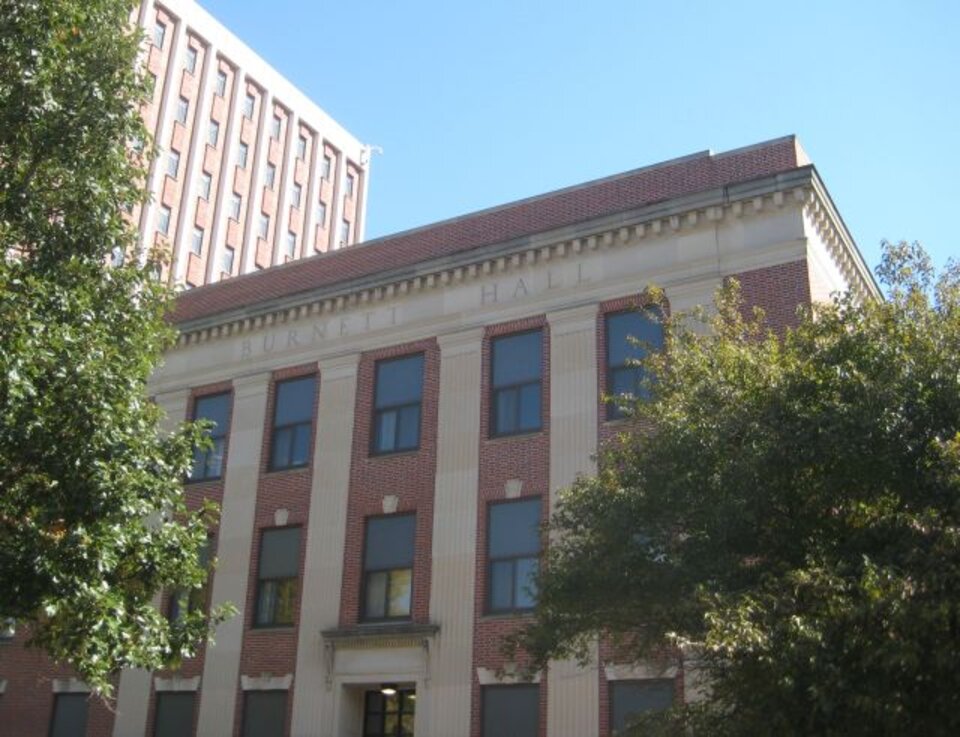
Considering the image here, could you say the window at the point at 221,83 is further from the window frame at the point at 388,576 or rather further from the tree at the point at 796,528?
the tree at the point at 796,528

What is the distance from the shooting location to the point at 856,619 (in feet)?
32.8

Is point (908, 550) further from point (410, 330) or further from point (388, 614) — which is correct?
point (410, 330)

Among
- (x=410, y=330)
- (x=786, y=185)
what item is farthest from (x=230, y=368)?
(x=786, y=185)

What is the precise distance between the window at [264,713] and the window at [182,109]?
37.5 m

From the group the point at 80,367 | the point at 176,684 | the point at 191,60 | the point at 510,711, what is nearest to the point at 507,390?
the point at 510,711

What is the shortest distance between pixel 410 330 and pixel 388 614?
20.2ft

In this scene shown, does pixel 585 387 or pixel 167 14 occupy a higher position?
pixel 167 14

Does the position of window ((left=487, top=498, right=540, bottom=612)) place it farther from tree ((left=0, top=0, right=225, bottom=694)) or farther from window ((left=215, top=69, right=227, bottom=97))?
window ((left=215, top=69, right=227, bottom=97))

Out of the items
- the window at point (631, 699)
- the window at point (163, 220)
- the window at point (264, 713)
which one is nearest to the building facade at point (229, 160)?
the window at point (163, 220)

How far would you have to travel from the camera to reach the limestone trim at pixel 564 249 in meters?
22.3

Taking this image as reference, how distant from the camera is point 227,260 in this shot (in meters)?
57.3

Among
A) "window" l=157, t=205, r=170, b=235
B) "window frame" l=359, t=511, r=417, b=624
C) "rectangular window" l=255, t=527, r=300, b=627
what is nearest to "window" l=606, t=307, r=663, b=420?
"window frame" l=359, t=511, r=417, b=624

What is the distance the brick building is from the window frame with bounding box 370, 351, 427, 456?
5cm

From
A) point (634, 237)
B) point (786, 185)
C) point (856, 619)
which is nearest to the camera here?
point (856, 619)
